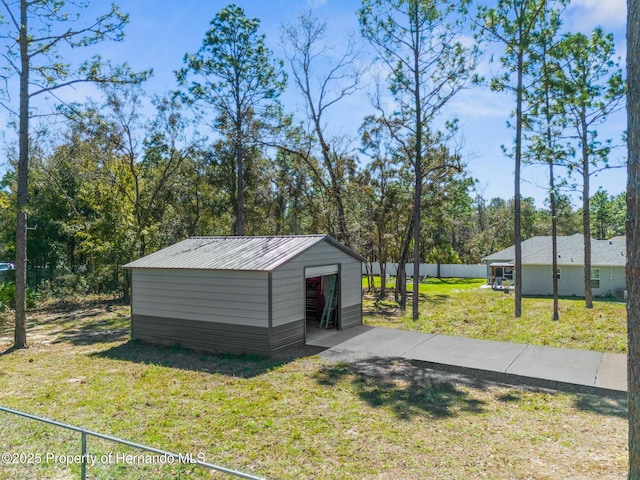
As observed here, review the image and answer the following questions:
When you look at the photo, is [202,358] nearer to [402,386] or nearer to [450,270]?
[402,386]

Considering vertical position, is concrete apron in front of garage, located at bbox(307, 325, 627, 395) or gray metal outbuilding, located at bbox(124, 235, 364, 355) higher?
gray metal outbuilding, located at bbox(124, 235, 364, 355)

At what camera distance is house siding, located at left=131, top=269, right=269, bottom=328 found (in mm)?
9609

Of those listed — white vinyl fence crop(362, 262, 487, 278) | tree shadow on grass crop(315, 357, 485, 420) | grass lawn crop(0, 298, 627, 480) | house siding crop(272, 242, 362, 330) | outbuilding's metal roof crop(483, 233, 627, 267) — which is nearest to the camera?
grass lawn crop(0, 298, 627, 480)

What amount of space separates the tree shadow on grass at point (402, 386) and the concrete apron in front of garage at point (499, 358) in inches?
23.6

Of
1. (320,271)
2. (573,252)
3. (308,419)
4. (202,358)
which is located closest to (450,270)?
(573,252)

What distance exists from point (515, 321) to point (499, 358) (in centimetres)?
Answer: 588

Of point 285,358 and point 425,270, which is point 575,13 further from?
point 425,270

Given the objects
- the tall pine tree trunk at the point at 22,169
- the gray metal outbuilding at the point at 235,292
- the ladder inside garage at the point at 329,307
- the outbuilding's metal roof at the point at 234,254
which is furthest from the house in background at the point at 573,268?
the tall pine tree trunk at the point at 22,169

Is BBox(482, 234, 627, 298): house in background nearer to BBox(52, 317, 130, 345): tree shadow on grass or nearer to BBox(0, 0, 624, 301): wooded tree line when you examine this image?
BBox(0, 0, 624, 301): wooded tree line

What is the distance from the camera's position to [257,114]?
2119 centimetres

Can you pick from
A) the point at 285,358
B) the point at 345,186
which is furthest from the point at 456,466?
the point at 345,186

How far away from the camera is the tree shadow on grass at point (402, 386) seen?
6.42 meters

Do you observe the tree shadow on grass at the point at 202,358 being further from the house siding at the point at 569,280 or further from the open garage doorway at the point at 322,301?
the house siding at the point at 569,280

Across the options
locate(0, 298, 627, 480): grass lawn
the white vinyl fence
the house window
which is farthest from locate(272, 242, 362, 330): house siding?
the white vinyl fence
